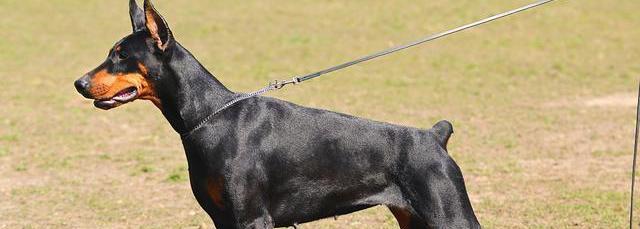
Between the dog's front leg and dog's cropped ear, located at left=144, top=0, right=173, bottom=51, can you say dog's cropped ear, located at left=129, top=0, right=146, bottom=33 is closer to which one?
dog's cropped ear, located at left=144, top=0, right=173, bottom=51

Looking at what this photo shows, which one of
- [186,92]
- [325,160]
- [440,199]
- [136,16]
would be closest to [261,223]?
[325,160]

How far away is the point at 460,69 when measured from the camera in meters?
21.6

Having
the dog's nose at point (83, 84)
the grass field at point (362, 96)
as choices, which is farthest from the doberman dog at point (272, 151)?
the grass field at point (362, 96)

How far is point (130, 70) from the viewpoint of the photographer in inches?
256

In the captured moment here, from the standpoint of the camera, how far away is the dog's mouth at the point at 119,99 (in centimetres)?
650

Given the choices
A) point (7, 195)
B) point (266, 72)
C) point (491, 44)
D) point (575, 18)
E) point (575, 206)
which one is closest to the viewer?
point (575, 206)

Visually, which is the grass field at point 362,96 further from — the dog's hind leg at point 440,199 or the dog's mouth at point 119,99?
the dog's mouth at point 119,99

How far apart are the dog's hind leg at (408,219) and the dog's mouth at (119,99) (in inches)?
69.7

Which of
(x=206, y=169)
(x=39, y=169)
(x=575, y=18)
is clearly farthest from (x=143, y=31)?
(x=575, y=18)

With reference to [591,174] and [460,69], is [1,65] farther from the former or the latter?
[591,174]

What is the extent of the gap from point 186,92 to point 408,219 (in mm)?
1620

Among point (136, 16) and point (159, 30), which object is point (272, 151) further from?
point (136, 16)

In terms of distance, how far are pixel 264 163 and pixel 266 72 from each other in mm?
14741

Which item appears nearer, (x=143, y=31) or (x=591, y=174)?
(x=143, y=31)
